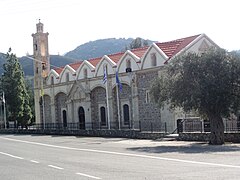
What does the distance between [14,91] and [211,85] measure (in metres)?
49.4

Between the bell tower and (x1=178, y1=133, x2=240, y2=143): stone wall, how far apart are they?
3631 centimetres

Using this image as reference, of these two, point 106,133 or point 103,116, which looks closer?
point 106,133

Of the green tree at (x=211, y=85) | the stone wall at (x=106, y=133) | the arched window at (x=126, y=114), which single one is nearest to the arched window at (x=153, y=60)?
the arched window at (x=126, y=114)

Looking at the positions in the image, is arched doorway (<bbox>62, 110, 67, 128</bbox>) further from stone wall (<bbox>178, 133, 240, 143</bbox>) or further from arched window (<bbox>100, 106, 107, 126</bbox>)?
stone wall (<bbox>178, 133, 240, 143</bbox>)

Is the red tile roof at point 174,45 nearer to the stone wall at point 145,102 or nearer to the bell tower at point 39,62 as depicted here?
the stone wall at point 145,102

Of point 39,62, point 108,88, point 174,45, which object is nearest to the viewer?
point 174,45

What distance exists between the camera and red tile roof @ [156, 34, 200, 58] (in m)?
43.1

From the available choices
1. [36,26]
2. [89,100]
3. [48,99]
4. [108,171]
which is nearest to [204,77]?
[108,171]

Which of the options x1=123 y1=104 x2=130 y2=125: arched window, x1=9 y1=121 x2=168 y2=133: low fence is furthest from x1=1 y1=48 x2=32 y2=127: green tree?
x1=123 y1=104 x2=130 y2=125: arched window

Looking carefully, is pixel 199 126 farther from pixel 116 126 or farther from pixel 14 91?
pixel 14 91

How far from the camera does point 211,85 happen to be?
88.2 ft

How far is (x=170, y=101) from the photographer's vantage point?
96.1ft

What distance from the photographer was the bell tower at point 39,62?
6569 cm

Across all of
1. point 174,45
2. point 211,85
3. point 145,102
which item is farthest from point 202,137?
point 174,45
